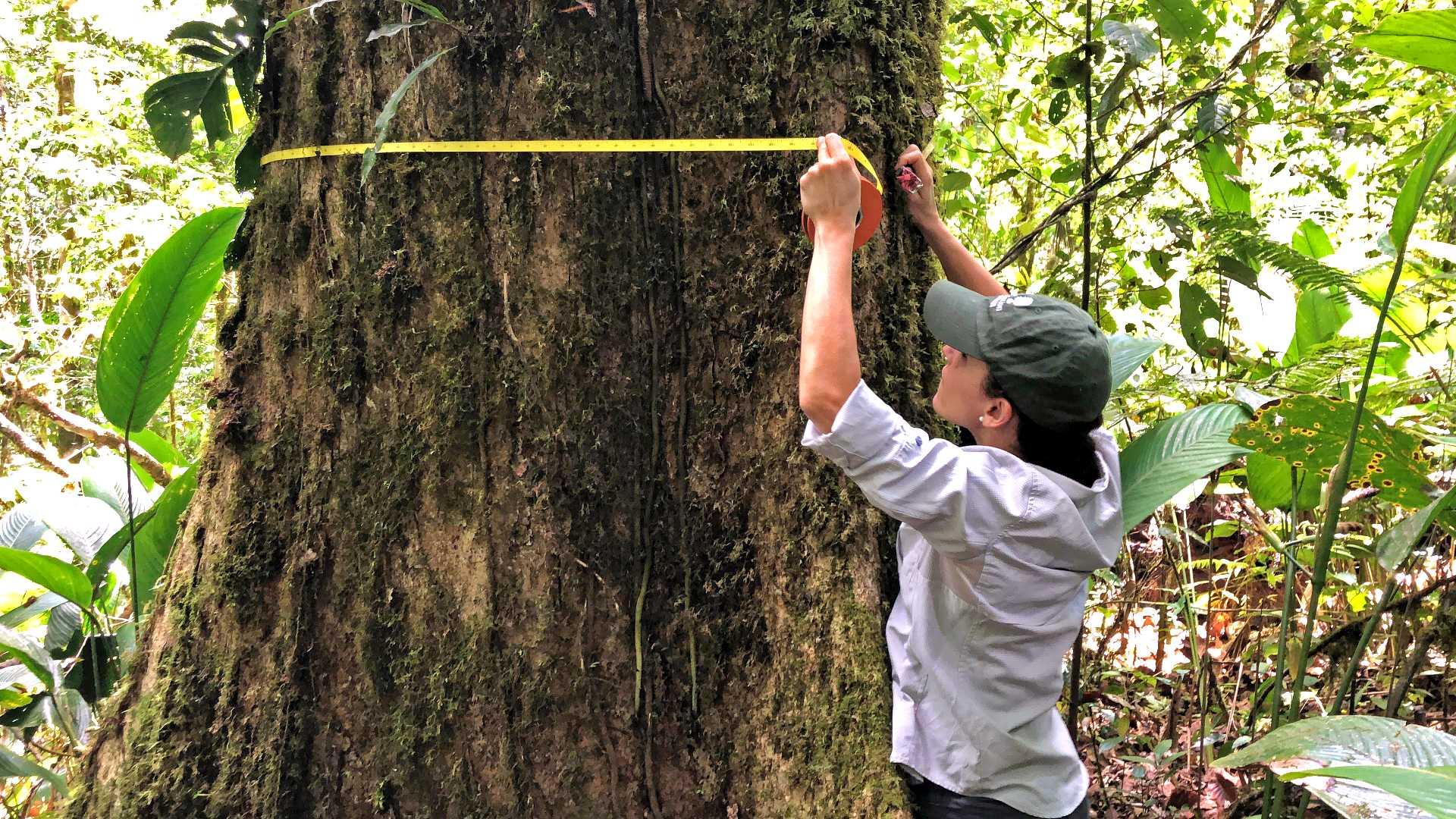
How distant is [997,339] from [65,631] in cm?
296

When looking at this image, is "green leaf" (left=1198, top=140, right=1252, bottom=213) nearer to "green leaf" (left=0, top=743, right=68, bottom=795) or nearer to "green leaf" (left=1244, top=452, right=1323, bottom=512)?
"green leaf" (left=1244, top=452, right=1323, bottom=512)

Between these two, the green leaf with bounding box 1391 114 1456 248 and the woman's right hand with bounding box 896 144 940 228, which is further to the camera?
the woman's right hand with bounding box 896 144 940 228

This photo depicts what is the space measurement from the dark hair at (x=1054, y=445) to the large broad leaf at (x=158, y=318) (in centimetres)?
182

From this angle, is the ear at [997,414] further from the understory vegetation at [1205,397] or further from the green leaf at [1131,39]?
the green leaf at [1131,39]

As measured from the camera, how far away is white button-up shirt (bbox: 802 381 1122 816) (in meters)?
1.40

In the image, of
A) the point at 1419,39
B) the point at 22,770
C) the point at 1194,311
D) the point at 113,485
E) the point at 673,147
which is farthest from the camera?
the point at 113,485

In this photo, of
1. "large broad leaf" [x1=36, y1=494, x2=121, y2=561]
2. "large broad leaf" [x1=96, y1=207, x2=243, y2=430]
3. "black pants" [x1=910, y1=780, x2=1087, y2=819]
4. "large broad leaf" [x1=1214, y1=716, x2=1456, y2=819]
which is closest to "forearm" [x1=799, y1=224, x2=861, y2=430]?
"black pants" [x1=910, y1=780, x2=1087, y2=819]

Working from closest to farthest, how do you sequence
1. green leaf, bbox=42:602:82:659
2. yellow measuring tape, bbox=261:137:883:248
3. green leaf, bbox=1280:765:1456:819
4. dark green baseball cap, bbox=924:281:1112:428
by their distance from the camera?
green leaf, bbox=1280:765:1456:819, dark green baseball cap, bbox=924:281:1112:428, yellow measuring tape, bbox=261:137:883:248, green leaf, bbox=42:602:82:659

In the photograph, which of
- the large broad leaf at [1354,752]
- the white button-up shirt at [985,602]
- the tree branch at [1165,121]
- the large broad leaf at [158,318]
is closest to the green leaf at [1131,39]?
the tree branch at [1165,121]

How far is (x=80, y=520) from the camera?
279 cm

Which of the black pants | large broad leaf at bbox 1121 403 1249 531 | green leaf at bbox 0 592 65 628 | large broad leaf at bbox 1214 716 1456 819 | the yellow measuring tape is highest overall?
the yellow measuring tape

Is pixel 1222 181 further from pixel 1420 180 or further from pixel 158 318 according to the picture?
pixel 158 318

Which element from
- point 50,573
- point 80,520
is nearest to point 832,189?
point 50,573

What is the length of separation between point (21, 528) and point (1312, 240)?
14.9ft
